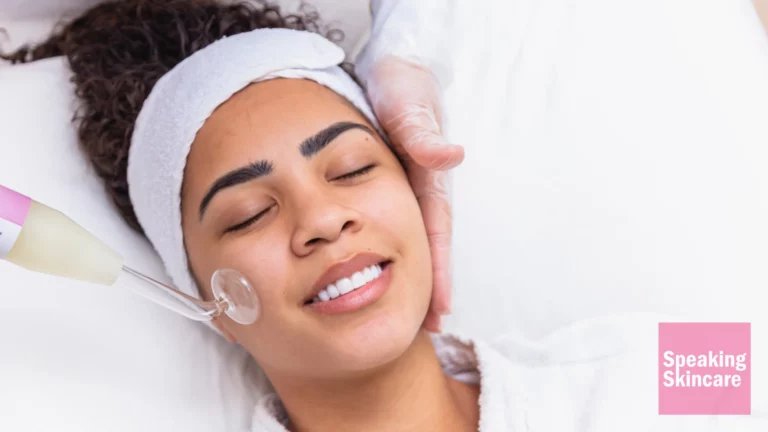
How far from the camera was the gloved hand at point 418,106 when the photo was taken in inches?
46.6

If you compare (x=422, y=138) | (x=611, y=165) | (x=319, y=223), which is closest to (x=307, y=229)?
(x=319, y=223)

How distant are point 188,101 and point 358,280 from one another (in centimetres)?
42

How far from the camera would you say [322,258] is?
3.19 ft

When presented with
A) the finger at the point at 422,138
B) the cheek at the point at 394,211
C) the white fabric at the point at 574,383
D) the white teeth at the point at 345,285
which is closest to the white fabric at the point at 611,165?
the white fabric at the point at 574,383

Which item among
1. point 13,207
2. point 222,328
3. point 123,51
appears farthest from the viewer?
point 123,51

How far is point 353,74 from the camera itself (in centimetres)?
135

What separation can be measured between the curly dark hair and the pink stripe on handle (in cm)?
41

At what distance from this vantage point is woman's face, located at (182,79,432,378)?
3.22ft

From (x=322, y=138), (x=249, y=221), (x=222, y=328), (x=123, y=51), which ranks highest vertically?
(x=123, y=51)

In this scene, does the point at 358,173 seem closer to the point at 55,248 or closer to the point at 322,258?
the point at 322,258

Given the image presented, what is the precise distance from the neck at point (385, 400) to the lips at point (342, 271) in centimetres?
20

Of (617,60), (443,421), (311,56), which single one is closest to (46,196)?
(311,56)

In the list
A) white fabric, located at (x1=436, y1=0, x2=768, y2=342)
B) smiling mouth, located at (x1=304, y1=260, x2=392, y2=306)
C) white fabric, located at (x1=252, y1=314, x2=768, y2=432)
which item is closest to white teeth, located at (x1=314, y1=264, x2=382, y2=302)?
smiling mouth, located at (x1=304, y1=260, x2=392, y2=306)

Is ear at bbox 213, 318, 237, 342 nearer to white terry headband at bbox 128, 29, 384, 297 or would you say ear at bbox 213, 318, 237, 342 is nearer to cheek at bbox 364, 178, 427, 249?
white terry headband at bbox 128, 29, 384, 297
